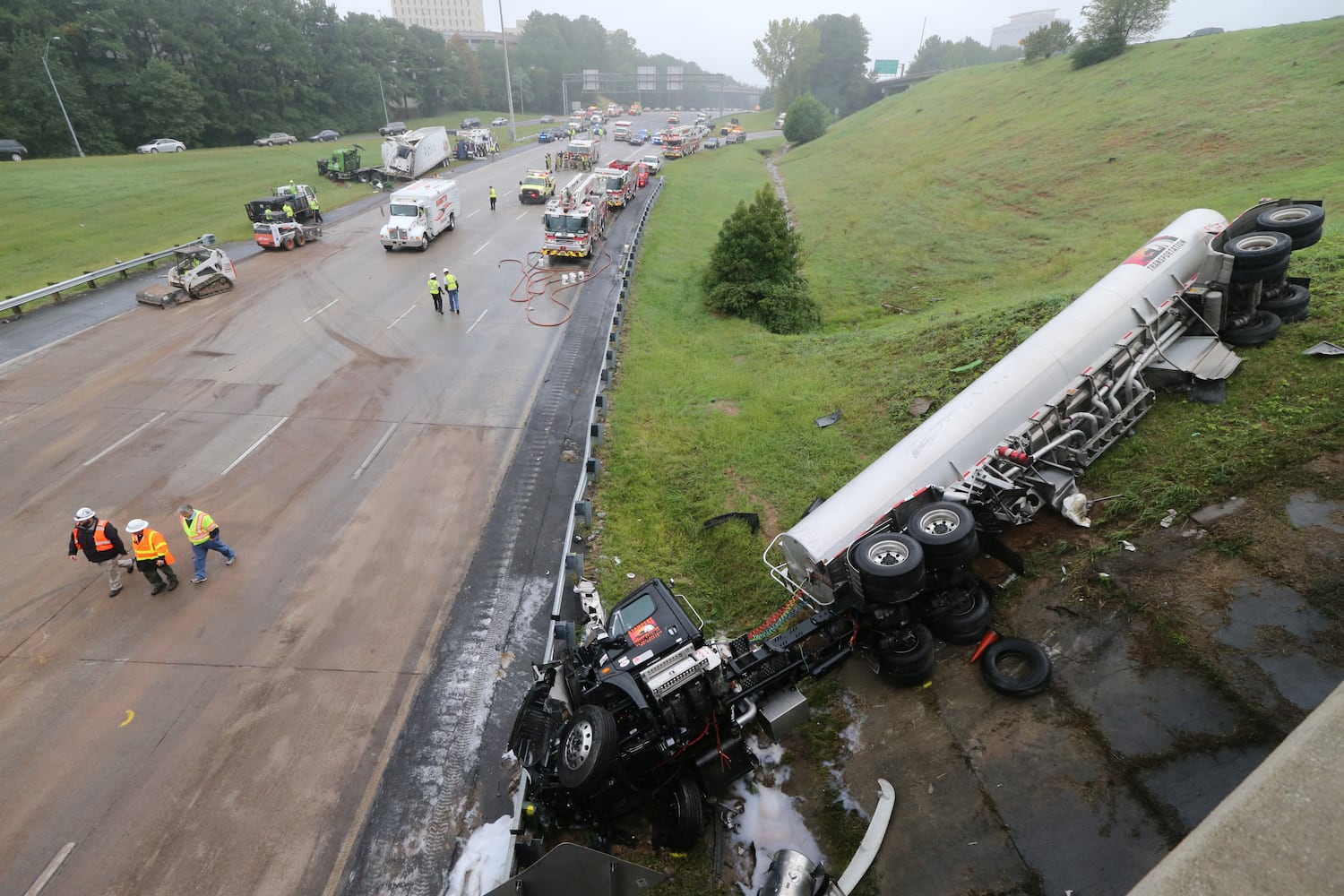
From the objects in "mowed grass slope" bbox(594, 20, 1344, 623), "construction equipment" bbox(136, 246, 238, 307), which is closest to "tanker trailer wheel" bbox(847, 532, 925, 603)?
"mowed grass slope" bbox(594, 20, 1344, 623)

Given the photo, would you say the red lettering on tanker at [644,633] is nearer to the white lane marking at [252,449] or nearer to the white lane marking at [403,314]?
the white lane marking at [252,449]

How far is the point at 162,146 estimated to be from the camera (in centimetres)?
5403

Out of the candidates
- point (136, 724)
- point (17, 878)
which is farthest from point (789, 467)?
point (17, 878)

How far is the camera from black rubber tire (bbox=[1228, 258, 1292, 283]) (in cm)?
1107

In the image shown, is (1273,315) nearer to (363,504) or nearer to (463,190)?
(363,504)

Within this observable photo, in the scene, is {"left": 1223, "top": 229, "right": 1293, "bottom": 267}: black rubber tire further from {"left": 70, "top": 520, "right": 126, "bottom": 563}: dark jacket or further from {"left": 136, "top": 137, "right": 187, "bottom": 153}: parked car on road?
{"left": 136, "top": 137, "right": 187, "bottom": 153}: parked car on road

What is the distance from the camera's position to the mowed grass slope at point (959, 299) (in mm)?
10688

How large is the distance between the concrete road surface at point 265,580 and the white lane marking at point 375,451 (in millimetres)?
61

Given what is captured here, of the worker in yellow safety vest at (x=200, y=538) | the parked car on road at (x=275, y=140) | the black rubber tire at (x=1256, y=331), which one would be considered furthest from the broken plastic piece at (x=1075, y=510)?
the parked car on road at (x=275, y=140)

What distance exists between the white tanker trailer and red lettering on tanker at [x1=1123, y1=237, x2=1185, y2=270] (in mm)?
22

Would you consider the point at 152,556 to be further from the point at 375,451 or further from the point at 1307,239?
the point at 1307,239

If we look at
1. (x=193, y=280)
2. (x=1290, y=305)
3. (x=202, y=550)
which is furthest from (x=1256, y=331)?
(x=193, y=280)

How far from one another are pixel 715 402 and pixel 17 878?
13733 mm

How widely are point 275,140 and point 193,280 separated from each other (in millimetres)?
52562
